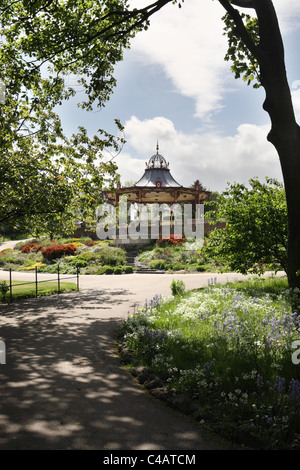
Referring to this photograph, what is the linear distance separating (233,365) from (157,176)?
3305 cm

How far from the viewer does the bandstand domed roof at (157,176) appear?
3534 centimetres

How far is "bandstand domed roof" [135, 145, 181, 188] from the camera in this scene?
116ft

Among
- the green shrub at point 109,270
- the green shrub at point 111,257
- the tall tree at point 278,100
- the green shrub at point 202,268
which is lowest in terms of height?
the green shrub at point 109,270

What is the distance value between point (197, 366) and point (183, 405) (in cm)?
65

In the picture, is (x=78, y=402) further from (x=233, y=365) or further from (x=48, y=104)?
Result: (x=48, y=104)

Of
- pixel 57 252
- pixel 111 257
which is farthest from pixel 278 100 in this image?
pixel 57 252

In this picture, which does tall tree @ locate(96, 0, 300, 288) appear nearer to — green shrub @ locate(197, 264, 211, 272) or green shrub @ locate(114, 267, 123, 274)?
green shrub @ locate(197, 264, 211, 272)

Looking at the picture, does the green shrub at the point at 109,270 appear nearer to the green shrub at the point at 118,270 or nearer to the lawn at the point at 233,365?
the green shrub at the point at 118,270

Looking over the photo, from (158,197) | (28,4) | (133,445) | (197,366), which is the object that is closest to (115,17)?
(28,4)

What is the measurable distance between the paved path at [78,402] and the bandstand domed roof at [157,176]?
2813 cm

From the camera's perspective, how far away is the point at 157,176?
36.7 meters

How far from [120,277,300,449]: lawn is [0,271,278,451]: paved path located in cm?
34

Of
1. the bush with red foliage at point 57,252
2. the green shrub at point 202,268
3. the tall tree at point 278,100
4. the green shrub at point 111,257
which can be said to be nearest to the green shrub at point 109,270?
the green shrub at point 111,257
